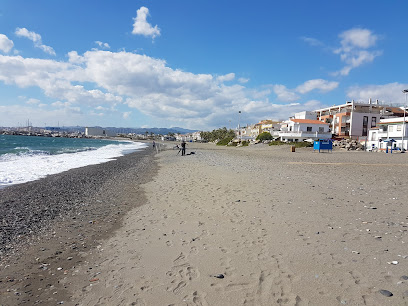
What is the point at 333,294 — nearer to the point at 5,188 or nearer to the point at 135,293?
the point at 135,293

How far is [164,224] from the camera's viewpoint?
22.6 feet

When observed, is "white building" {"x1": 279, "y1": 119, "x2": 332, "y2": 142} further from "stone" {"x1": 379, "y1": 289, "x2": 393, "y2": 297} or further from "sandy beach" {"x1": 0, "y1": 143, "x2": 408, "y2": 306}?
"stone" {"x1": 379, "y1": 289, "x2": 393, "y2": 297}

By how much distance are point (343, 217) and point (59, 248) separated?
724 cm

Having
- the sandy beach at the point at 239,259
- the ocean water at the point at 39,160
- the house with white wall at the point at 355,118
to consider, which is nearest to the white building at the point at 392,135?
the house with white wall at the point at 355,118

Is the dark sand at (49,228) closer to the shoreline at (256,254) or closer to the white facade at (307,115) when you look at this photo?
the shoreline at (256,254)

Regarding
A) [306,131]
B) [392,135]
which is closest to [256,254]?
[392,135]

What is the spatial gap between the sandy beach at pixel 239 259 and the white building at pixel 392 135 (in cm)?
3458

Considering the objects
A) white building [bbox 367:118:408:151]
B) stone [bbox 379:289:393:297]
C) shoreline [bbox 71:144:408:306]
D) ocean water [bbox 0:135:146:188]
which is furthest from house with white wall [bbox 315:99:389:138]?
stone [bbox 379:289:393:297]

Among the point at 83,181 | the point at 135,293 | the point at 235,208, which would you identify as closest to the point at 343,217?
the point at 235,208

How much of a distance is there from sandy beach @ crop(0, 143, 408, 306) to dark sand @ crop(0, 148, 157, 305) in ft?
0.13

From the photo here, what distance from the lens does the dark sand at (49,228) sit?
14.2 ft

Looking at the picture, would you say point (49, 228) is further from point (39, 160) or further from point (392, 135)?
point (392, 135)

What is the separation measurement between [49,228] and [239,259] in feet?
18.5

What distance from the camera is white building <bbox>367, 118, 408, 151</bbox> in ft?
119
